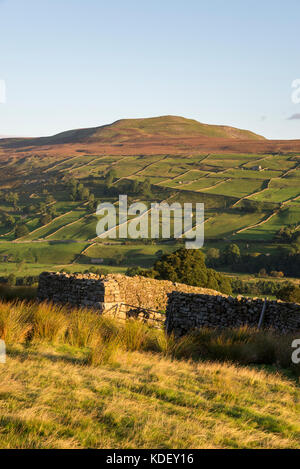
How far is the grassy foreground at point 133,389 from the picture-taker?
5656mm

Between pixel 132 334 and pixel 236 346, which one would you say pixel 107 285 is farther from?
pixel 236 346

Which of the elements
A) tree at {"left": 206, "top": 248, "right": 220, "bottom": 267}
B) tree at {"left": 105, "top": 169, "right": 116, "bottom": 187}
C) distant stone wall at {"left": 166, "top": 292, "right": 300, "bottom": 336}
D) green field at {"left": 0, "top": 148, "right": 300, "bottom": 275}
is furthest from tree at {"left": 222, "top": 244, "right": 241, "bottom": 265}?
tree at {"left": 105, "top": 169, "right": 116, "bottom": 187}

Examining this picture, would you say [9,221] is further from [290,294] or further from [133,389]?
Result: [133,389]

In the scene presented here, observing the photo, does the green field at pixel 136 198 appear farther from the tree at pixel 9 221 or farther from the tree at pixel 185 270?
the tree at pixel 185 270

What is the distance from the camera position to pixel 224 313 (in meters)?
14.8

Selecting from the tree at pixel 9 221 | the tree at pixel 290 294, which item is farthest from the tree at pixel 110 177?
the tree at pixel 290 294

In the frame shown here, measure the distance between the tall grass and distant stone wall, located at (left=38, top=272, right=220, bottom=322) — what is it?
11.0 feet

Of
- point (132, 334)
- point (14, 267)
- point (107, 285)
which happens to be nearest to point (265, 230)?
point (14, 267)

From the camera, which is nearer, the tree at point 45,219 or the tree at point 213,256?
the tree at point 213,256

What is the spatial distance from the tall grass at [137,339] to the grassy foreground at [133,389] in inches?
1.0

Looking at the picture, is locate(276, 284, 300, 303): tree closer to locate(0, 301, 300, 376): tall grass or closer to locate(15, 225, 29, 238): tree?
locate(0, 301, 300, 376): tall grass

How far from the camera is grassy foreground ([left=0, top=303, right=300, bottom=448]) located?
223 inches

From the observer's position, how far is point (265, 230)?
75.8 meters

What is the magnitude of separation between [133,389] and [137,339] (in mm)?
3352
